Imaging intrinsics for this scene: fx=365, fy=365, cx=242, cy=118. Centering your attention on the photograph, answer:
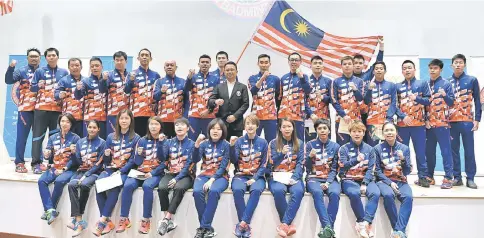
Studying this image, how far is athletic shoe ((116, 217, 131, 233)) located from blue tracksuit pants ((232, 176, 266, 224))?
111cm

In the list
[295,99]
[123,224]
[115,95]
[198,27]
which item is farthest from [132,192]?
[198,27]

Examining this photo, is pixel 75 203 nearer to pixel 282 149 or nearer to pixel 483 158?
pixel 282 149

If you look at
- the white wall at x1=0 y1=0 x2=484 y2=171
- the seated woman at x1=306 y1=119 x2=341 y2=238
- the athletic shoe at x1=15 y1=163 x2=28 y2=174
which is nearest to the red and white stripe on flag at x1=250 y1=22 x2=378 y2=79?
the white wall at x1=0 y1=0 x2=484 y2=171

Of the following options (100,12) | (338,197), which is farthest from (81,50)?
(338,197)

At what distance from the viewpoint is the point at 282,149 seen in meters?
3.77

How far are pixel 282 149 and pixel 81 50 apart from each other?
4862 millimetres

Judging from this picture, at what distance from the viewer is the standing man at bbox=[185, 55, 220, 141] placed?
4.52 m

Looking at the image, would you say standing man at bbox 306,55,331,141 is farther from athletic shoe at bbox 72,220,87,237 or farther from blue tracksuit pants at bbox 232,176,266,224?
athletic shoe at bbox 72,220,87,237

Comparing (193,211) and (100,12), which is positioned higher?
(100,12)

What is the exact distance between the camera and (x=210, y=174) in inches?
149

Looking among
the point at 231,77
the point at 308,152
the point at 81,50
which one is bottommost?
the point at 308,152

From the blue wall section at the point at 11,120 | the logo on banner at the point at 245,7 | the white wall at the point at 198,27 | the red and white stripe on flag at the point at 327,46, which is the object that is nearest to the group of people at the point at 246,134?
the red and white stripe on flag at the point at 327,46

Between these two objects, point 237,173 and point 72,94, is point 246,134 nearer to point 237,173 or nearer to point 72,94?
point 237,173

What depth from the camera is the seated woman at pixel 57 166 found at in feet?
12.6
